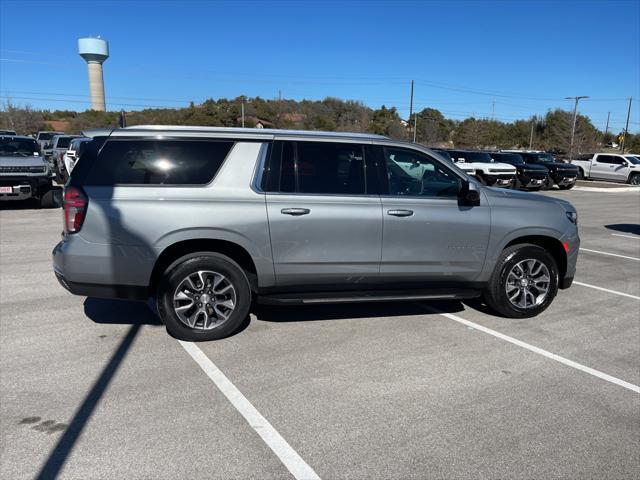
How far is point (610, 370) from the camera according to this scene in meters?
4.23

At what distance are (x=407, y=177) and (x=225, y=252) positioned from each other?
1950mm

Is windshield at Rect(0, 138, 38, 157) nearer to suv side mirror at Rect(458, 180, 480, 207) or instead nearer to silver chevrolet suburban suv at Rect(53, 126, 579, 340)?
silver chevrolet suburban suv at Rect(53, 126, 579, 340)

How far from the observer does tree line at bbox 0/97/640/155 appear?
5547 centimetres

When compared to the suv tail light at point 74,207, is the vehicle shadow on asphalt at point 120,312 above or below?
below

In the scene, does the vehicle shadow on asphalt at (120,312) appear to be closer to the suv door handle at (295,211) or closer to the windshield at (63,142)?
the suv door handle at (295,211)

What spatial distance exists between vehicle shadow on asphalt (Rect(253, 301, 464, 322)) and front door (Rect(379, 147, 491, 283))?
2.35ft

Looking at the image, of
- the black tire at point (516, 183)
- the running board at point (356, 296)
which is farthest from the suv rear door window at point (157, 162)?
the black tire at point (516, 183)

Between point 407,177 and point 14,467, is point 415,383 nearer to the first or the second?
point 407,177

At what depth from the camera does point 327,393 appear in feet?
12.1

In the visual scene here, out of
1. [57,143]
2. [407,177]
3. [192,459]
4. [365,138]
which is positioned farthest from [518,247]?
[57,143]

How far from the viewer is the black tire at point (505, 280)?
5213mm

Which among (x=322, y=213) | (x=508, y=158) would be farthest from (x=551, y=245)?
(x=508, y=158)

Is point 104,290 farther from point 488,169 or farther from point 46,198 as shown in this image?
Answer: point 488,169

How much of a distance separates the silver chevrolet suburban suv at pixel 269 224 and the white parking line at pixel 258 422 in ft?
1.71
